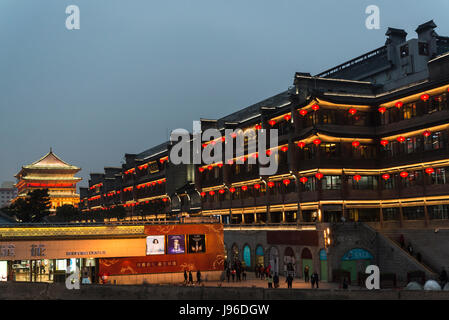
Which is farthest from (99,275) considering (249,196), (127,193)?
(127,193)

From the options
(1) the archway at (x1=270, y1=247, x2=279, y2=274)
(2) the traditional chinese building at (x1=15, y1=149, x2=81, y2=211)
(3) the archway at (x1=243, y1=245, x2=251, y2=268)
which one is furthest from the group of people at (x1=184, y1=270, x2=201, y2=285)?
(2) the traditional chinese building at (x1=15, y1=149, x2=81, y2=211)

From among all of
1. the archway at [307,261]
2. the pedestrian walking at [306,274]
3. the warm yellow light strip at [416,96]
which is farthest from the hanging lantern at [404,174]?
the pedestrian walking at [306,274]

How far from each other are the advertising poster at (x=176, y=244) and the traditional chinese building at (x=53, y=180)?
123 meters

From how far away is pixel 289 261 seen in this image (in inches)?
2253

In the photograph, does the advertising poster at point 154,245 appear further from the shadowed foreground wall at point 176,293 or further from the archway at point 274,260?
the shadowed foreground wall at point 176,293

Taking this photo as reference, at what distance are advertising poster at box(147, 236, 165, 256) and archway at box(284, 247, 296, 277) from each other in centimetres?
1367

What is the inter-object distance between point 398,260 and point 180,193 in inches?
2185

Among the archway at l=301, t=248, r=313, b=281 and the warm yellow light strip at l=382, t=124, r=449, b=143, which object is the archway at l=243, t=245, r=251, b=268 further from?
the warm yellow light strip at l=382, t=124, r=449, b=143

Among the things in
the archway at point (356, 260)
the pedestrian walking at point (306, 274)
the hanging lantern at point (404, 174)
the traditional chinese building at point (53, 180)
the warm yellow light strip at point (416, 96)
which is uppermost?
the traditional chinese building at point (53, 180)

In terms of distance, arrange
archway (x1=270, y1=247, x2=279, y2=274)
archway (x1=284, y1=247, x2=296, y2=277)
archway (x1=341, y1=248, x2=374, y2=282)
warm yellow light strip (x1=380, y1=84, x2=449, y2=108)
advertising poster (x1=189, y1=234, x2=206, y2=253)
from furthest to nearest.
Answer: archway (x1=270, y1=247, x2=279, y2=274)
archway (x1=284, y1=247, x2=296, y2=277)
warm yellow light strip (x1=380, y1=84, x2=449, y2=108)
advertising poster (x1=189, y1=234, x2=206, y2=253)
archway (x1=341, y1=248, x2=374, y2=282)

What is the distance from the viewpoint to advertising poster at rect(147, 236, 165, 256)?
5019 cm

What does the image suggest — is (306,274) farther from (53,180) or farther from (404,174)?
(53,180)

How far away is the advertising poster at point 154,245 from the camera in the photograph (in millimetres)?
50188
